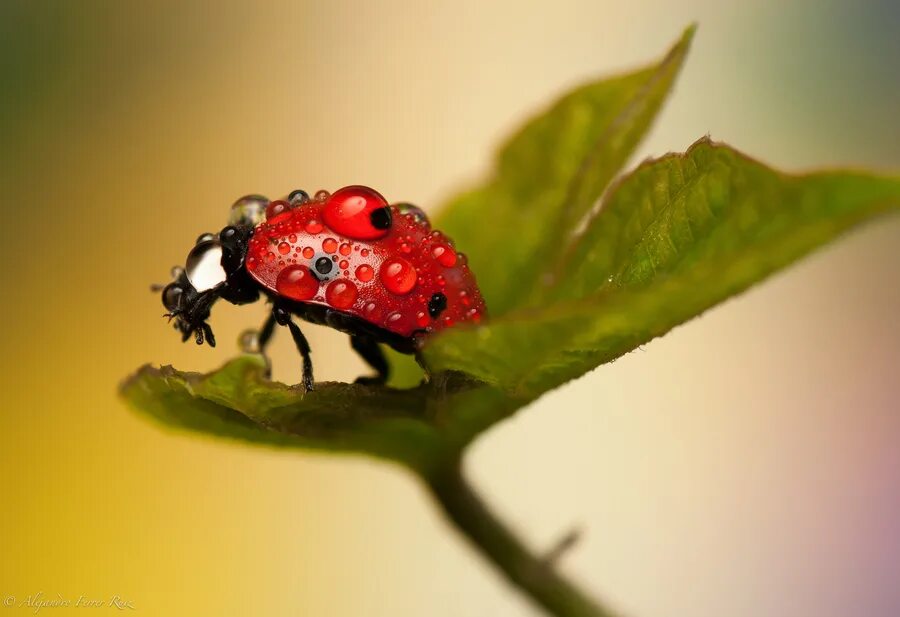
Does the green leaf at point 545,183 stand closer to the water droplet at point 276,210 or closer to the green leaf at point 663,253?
the green leaf at point 663,253

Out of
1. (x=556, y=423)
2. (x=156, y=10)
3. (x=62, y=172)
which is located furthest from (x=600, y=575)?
(x=156, y=10)

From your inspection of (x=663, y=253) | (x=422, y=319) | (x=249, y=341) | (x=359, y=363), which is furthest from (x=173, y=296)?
(x=359, y=363)

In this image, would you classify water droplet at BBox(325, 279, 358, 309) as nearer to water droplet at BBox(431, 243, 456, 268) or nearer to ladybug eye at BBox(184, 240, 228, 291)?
water droplet at BBox(431, 243, 456, 268)

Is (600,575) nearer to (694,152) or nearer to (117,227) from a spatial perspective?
(117,227)

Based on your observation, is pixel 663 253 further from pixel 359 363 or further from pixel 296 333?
pixel 359 363

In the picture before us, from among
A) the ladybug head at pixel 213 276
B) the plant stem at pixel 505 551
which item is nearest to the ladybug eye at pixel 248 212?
the ladybug head at pixel 213 276

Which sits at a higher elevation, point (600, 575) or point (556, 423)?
point (556, 423)
